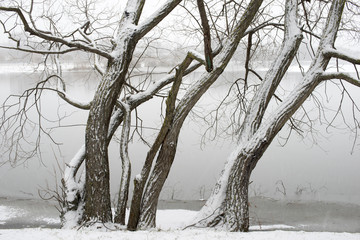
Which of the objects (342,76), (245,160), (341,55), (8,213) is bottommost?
(8,213)

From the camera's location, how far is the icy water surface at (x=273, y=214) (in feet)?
23.3

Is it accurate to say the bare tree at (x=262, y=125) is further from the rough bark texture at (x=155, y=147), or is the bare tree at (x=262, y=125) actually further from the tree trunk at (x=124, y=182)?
the tree trunk at (x=124, y=182)

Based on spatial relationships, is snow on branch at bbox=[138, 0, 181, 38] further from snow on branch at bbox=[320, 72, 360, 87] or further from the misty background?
the misty background

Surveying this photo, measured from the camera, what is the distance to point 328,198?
9070 mm

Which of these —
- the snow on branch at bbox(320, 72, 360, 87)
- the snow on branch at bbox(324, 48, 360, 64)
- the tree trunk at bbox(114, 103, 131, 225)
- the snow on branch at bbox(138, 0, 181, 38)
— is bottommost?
the tree trunk at bbox(114, 103, 131, 225)

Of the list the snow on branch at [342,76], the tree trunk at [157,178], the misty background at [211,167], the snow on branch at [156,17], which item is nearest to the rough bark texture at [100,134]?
the snow on branch at [156,17]

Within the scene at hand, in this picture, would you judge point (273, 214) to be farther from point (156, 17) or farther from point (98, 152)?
point (156, 17)

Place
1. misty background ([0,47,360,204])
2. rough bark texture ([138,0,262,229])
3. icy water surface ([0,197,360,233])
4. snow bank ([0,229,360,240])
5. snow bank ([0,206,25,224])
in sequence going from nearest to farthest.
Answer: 1. snow bank ([0,229,360,240])
2. rough bark texture ([138,0,262,229])
3. icy water surface ([0,197,360,233])
4. snow bank ([0,206,25,224])
5. misty background ([0,47,360,204])

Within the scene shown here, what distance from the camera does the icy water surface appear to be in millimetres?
7105

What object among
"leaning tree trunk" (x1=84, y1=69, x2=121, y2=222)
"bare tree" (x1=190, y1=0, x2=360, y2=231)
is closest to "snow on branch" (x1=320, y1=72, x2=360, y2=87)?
"bare tree" (x1=190, y1=0, x2=360, y2=231)

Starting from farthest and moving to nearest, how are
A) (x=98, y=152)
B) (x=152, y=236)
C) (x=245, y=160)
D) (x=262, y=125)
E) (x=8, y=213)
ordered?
(x=8, y=213) → (x=262, y=125) → (x=245, y=160) → (x=98, y=152) → (x=152, y=236)

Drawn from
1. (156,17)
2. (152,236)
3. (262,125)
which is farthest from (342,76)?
(152,236)

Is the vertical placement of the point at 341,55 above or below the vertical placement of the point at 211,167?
above

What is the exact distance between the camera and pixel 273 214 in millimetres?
7867
